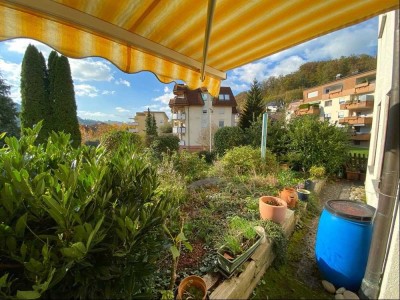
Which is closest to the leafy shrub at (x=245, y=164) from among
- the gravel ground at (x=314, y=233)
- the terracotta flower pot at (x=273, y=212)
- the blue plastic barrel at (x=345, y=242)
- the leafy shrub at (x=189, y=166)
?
the leafy shrub at (x=189, y=166)

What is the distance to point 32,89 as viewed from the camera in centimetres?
1322

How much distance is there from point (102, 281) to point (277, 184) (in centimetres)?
587

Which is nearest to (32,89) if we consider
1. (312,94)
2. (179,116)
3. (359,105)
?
(179,116)

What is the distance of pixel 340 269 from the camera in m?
2.50

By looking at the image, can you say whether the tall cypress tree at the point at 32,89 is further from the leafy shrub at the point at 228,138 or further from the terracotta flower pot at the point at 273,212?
the terracotta flower pot at the point at 273,212

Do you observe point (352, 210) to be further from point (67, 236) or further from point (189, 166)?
point (189, 166)

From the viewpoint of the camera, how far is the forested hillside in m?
43.1

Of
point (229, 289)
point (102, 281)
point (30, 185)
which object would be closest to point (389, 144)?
point (229, 289)

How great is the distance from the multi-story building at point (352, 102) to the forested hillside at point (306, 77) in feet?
25.7

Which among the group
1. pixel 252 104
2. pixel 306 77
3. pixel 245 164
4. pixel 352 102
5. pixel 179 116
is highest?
pixel 306 77

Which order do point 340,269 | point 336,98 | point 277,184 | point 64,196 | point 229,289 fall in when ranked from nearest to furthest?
point 64,196
point 229,289
point 340,269
point 277,184
point 336,98

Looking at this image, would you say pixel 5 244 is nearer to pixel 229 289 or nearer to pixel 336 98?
pixel 229 289

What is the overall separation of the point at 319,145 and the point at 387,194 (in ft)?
25.7

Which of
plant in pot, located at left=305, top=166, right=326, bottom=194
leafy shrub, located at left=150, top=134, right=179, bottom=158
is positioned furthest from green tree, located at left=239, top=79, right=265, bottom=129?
plant in pot, located at left=305, top=166, right=326, bottom=194
